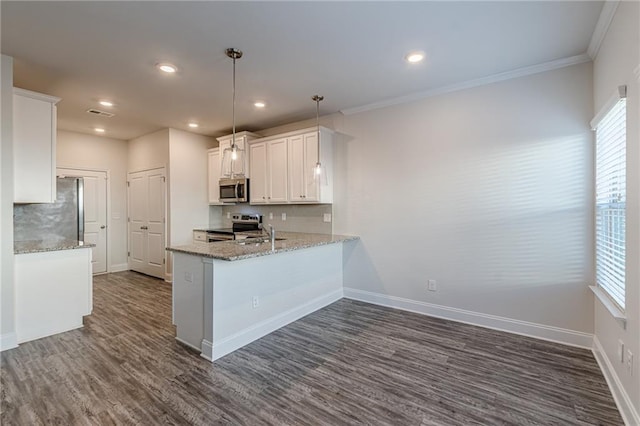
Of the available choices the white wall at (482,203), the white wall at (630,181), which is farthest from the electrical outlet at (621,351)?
the white wall at (482,203)

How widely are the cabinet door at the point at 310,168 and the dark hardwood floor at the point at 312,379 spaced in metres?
1.82

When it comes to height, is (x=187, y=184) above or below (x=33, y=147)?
below

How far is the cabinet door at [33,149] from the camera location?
3.04m

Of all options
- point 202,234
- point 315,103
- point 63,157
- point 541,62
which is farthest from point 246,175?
point 541,62

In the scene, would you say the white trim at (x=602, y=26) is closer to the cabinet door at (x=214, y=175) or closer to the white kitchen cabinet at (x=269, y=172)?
the white kitchen cabinet at (x=269, y=172)

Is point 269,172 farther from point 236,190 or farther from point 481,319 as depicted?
point 481,319

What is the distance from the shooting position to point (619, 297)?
85.0 inches

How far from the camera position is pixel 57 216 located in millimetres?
5219

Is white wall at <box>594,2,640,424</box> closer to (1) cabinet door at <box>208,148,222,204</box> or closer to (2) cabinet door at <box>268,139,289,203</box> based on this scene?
(2) cabinet door at <box>268,139,289,203</box>

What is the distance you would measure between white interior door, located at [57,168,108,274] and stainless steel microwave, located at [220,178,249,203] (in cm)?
264

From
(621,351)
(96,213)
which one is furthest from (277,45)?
→ (96,213)

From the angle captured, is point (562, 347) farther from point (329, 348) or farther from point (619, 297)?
point (329, 348)

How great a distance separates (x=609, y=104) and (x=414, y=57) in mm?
1532

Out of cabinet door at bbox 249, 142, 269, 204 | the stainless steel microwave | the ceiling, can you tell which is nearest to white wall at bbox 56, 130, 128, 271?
the ceiling
